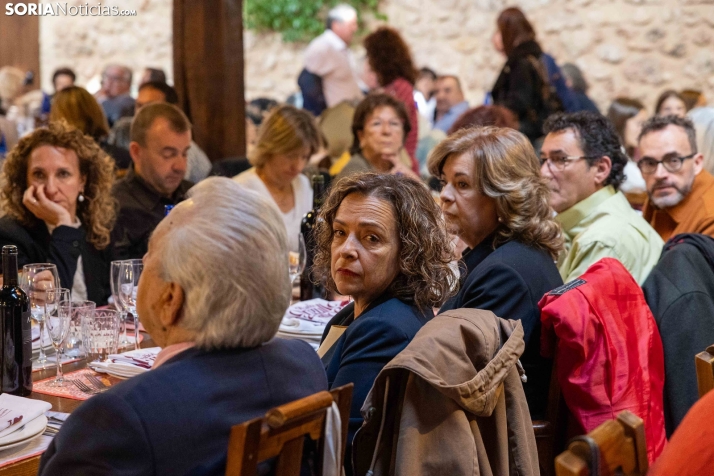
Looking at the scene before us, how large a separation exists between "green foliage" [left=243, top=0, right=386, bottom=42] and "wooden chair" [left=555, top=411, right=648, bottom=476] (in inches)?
323

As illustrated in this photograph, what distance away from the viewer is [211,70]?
5.08 metres

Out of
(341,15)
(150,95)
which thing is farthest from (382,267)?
(341,15)

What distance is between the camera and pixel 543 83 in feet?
18.0

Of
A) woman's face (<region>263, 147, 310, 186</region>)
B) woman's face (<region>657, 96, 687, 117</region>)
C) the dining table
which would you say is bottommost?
the dining table

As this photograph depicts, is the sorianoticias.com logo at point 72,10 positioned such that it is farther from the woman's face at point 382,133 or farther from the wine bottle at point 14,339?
the wine bottle at point 14,339

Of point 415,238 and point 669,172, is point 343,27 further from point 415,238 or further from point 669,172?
point 415,238

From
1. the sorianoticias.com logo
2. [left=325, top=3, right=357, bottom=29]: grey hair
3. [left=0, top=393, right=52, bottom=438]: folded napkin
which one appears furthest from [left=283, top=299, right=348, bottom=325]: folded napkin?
[left=325, top=3, right=357, bottom=29]: grey hair

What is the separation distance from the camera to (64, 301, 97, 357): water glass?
6.93ft

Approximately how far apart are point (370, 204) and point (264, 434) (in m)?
0.88

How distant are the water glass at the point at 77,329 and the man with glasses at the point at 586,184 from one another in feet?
5.28

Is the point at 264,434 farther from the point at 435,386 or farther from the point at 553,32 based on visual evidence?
the point at 553,32

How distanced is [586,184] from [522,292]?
3.65ft

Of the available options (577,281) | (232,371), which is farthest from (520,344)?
(232,371)

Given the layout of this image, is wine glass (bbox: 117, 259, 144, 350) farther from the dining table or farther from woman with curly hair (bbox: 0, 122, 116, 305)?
woman with curly hair (bbox: 0, 122, 116, 305)
